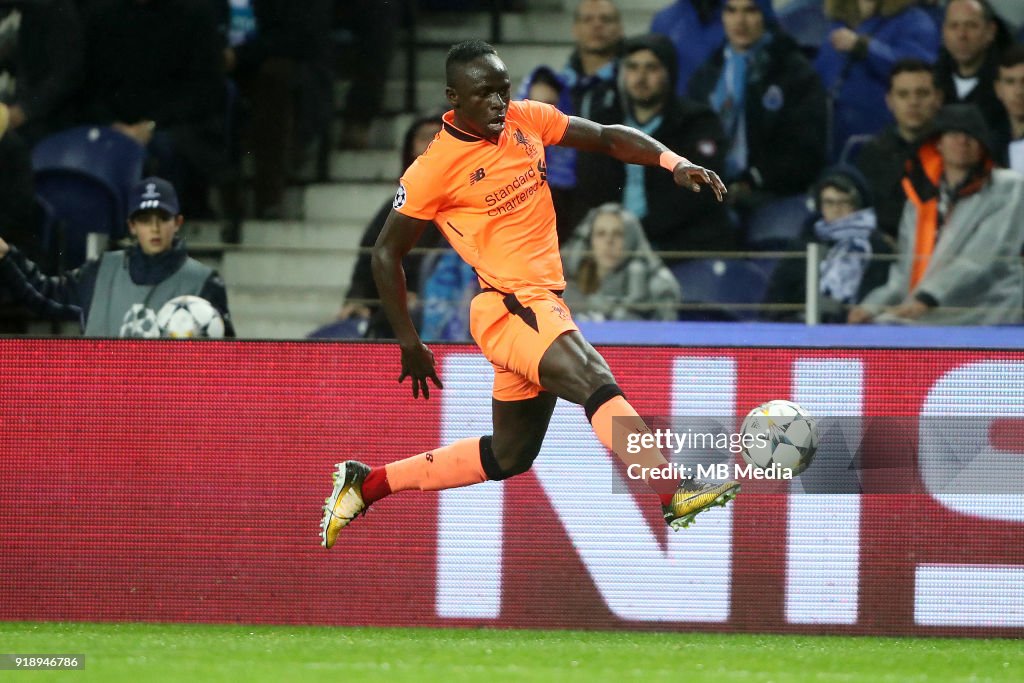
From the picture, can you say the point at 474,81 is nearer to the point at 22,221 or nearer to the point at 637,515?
the point at 637,515

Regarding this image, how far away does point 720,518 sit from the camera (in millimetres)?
6918

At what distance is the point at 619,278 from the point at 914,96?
2.14 meters

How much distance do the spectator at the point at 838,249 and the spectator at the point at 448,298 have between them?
1719mm

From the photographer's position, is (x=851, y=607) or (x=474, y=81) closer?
(x=474, y=81)

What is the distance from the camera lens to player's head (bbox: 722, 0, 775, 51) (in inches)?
377

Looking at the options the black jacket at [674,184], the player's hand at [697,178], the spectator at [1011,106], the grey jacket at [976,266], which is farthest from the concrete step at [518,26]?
the player's hand at [697,178]

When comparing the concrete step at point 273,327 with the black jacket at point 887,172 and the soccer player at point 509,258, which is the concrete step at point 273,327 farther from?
the soccer player at point 509,258

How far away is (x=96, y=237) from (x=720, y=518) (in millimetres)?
3767

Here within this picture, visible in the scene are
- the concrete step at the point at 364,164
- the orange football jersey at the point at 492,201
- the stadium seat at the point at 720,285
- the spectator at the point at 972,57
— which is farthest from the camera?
the concrete step at the point at 364,164

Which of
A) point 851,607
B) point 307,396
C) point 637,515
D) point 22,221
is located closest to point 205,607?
point 307,396

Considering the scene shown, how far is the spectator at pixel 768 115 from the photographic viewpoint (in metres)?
9.52

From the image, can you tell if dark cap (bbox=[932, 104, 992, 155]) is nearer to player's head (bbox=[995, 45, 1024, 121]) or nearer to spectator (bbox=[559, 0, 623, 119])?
player's head (bbox=[995, 45, 1024, 121])

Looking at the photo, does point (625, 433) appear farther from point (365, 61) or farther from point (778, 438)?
point (365, 61)

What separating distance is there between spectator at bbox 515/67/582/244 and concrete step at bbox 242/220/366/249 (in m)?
1.59
